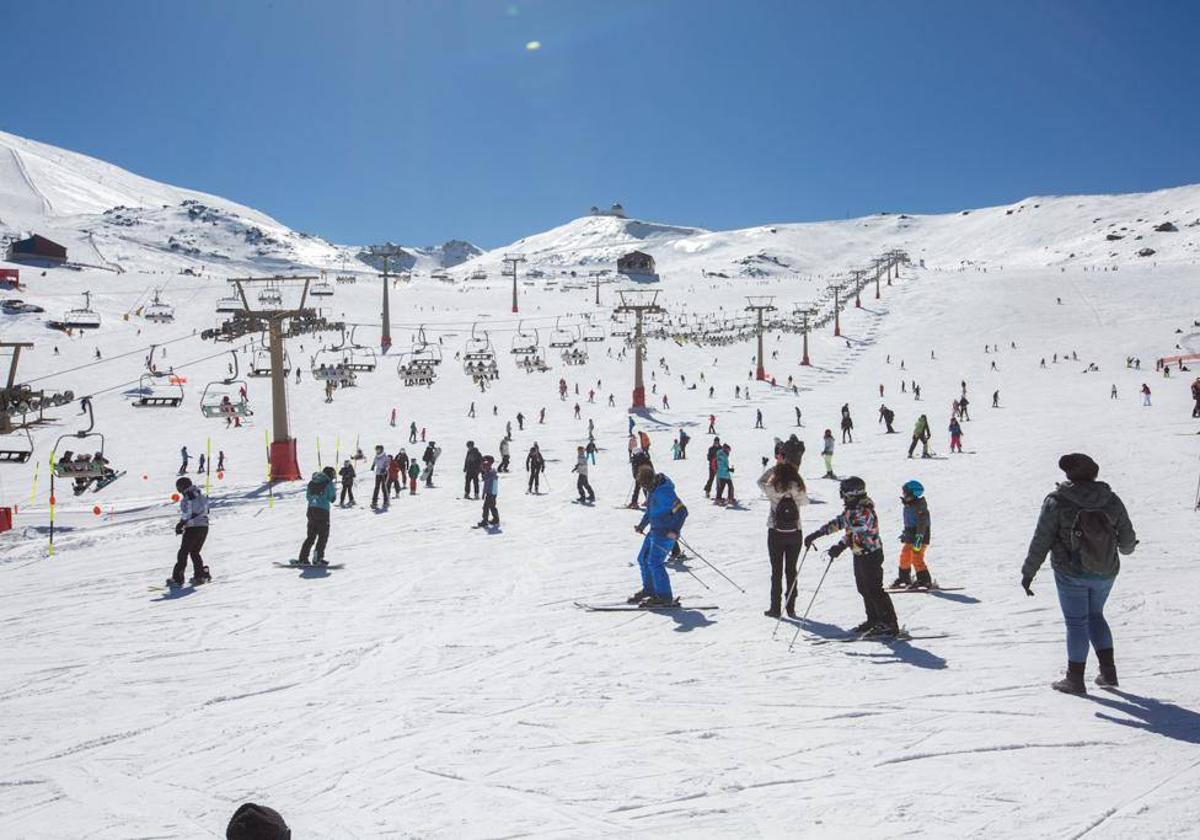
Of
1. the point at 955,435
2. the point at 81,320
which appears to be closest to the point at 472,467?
the point at 955,435

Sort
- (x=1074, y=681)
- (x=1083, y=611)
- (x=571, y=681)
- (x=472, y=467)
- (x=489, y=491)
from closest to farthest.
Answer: (x=1083, y=611), (x=1074, y=681), (x=571, y=681), (x=489, y=491), (x=472, y=467)

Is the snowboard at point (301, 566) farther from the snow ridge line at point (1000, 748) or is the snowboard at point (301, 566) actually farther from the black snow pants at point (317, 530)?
the snow ridge line at point (1000, 748)

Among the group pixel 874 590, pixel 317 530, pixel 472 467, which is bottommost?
pixel 317 530

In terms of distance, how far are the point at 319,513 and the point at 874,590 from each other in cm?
761

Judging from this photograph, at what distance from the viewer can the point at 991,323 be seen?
64.4m

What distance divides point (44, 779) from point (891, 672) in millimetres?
5737

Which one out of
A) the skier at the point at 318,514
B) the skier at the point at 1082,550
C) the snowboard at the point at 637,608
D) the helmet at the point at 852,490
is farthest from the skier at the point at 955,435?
the skier at the point at 1082,550

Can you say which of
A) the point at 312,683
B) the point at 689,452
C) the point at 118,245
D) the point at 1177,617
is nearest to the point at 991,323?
the point at 689,452

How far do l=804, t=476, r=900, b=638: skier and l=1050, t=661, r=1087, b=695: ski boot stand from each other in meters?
1.54

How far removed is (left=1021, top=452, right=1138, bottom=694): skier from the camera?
4820 mm

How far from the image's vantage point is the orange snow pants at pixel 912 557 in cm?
843

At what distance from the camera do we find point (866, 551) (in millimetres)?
6426

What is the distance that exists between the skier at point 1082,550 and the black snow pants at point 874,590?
1537 millimetres

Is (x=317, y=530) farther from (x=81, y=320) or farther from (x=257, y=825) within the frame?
(x=81, y=320)
